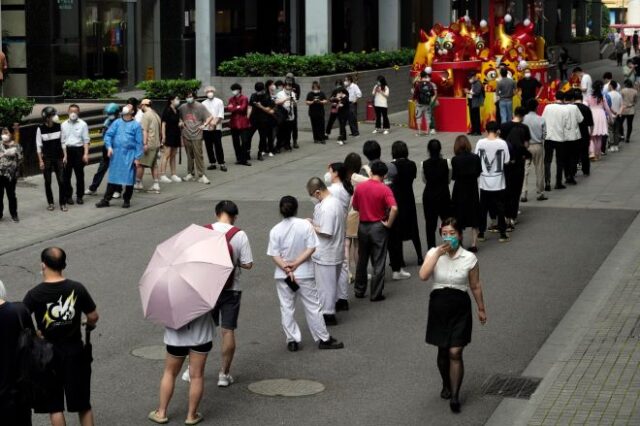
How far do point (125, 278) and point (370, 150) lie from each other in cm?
368

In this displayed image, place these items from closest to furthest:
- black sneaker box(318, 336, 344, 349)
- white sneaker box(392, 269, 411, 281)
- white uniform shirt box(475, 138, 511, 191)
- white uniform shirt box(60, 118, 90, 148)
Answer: black sneaker box(318, 336, 344, 349) → white sneaker box(392, 269, 411, 281) → white uniform shirt box(475, 138, 511, 191) → white uniform shirt box(60, 118, 90, 148)

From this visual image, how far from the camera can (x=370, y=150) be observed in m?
16.2

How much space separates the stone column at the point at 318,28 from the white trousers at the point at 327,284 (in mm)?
24263

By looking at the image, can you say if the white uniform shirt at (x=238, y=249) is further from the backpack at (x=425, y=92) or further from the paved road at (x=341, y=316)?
the backpack at (x=425, y=92)

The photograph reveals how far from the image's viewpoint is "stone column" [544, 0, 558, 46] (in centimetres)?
6879

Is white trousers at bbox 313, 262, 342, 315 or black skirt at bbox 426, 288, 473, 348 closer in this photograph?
black skirt at bbox 426, 288, 473, 348

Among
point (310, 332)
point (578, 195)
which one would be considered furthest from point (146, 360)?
point (578, 195)

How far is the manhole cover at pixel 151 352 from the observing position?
13234mm

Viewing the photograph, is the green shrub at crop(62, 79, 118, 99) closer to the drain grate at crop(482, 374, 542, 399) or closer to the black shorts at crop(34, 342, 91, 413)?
the drain grate at crop(482, 374, 542, 399)

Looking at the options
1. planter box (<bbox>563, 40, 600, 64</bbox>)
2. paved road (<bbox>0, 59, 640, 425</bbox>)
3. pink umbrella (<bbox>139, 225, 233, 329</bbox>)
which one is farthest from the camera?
planter box (<bbox>563, 40, 600, 64</bbox>)

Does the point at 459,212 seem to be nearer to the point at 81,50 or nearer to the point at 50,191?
→ the point at 50,191

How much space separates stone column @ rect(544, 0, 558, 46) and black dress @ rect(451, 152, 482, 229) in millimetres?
51920

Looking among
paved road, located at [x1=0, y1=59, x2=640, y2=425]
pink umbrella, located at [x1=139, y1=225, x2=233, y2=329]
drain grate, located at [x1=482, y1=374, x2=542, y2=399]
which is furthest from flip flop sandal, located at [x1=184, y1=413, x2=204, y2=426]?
drain grate, located at [x1=482, y1=374, x2=542, y2=399]

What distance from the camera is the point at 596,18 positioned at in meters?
80.9
